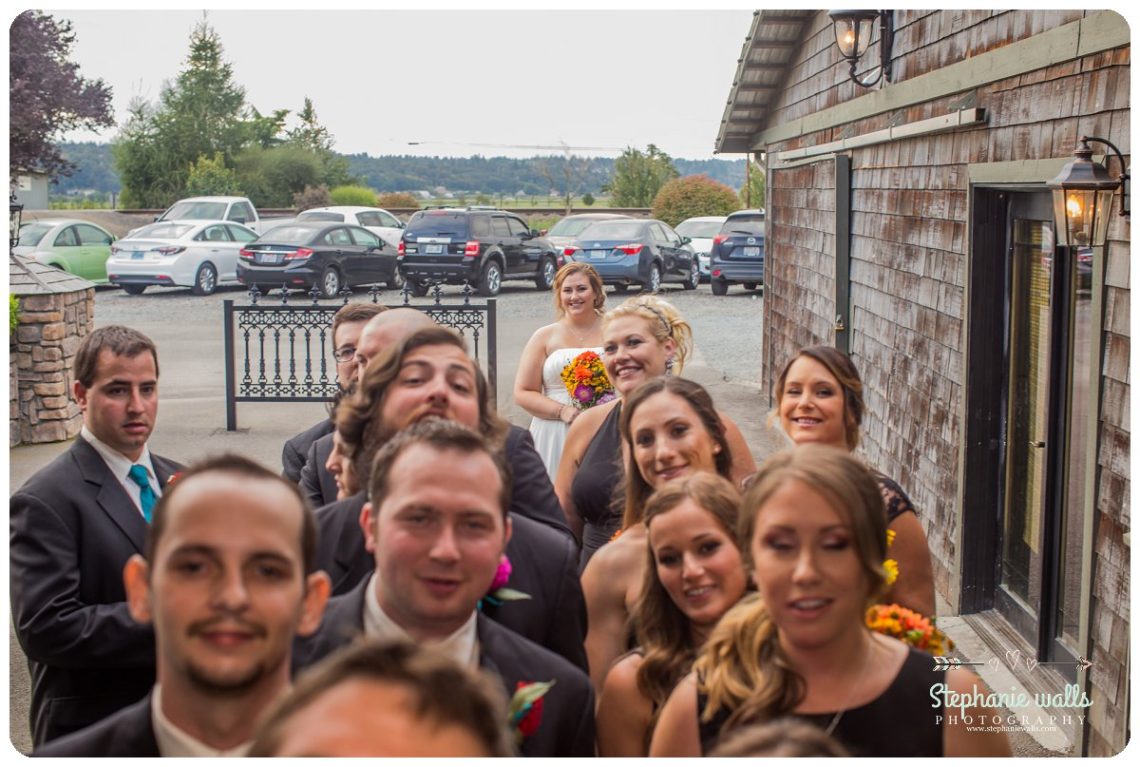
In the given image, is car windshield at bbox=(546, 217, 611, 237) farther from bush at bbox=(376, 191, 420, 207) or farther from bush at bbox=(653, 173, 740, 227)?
bush at bbox=(376, 191, 420, 207)

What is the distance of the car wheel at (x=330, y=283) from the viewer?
22875 mm

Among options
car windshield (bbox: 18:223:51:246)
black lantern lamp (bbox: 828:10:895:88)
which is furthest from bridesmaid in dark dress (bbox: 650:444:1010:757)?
car windshield (bbox: 18:223:51:246)

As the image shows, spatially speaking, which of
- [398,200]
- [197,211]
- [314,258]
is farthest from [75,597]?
[398,200]

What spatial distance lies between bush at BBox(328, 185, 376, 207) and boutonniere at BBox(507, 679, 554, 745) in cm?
3552

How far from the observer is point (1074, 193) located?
179 inches

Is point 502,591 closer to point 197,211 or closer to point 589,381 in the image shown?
point 589,381

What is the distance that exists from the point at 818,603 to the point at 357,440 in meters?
1.39

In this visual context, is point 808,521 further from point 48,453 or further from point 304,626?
point 48,453

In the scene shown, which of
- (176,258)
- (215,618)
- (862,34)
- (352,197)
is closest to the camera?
(215,618)

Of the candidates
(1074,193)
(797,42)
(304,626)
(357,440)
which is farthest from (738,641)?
(797,42)

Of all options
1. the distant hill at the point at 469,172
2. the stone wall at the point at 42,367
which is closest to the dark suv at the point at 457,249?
the distant hill at the point at 469,172

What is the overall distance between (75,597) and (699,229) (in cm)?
2466

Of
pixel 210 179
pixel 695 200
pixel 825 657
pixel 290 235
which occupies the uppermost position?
pixel 210 179

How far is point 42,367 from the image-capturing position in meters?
10.5
